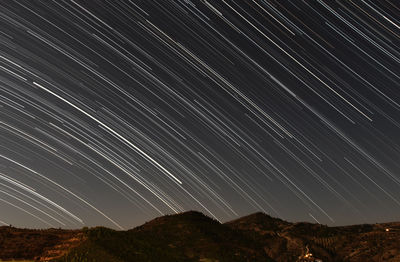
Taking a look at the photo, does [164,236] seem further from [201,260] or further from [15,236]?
[15,236]

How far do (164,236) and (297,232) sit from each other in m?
66.6

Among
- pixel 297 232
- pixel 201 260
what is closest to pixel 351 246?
pixel 297 232

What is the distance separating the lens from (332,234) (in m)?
122

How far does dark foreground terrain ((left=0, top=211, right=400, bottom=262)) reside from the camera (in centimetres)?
4422

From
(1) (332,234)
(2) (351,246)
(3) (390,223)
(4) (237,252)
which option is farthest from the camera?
(3) (390,223)

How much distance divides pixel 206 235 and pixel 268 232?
55.9 meters

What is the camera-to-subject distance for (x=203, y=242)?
67250mm

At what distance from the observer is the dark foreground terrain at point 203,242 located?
44.2m

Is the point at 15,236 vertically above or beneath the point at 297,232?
beneath

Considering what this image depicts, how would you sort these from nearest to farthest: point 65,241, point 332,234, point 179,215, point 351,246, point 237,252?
point 65,241 → point 237,252 → point 179,215 → point 351,246 → point 332,234

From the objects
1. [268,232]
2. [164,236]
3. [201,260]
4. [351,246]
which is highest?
[268,232]

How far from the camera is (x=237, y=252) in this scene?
6391 centimetres

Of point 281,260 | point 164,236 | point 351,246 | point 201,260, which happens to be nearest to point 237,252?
point 201,260

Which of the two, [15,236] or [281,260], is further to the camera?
[281,260]
